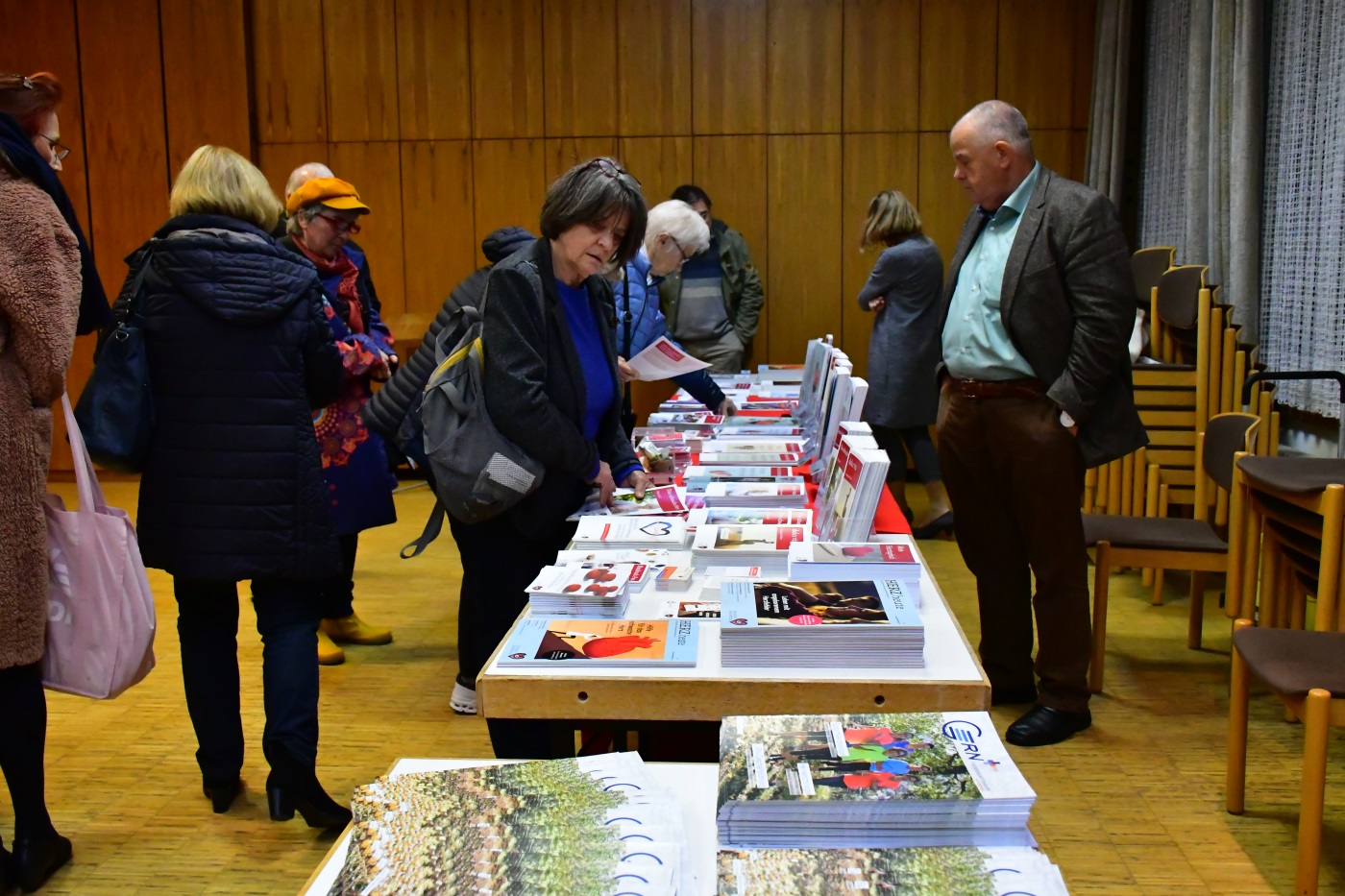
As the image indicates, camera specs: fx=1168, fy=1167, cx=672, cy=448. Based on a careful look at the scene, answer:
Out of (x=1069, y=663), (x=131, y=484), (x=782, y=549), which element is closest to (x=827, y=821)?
(x=782, y=549)

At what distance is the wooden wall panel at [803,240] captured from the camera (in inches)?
279

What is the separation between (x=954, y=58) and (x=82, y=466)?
19.3ft

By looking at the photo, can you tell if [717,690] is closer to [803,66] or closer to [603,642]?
[603,642]

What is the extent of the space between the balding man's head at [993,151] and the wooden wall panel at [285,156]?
5314 millimetres

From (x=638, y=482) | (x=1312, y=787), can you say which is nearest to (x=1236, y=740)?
(x=1312, y=787)

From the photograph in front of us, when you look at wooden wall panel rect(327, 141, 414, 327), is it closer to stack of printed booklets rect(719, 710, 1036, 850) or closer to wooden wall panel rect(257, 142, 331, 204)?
wooden wall panel rect(257, 142, 331, 204)

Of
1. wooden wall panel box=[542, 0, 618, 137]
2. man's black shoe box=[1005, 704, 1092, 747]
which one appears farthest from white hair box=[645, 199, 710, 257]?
wooden wall panel box=[542, 0, 618, 137]

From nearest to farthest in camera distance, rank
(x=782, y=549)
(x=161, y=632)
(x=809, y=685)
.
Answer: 1. (x=809, y=685)
2. (x=782, y=549)
3. (x=161, y=632)

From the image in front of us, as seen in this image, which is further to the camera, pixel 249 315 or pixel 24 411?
pixel 249 315

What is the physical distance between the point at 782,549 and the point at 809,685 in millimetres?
596

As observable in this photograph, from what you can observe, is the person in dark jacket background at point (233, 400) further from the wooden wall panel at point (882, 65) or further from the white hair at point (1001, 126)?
the wooden wall panel at point (882, 65)

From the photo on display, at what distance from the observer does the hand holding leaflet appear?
3482 mm

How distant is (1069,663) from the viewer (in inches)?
125

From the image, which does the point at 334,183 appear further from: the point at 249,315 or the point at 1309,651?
the point at 1309,651
